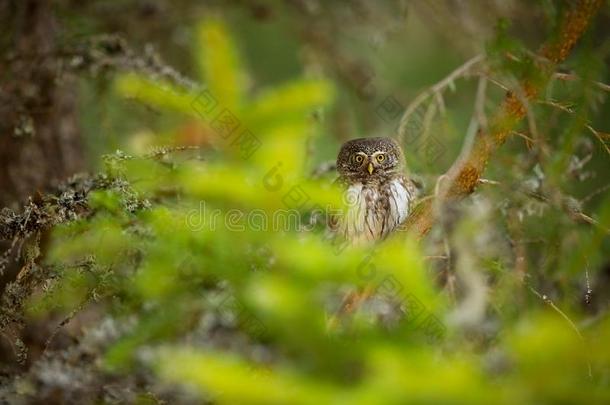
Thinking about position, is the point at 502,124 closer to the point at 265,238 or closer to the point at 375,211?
the point at 265,238

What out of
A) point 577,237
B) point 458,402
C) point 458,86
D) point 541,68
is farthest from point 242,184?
point 458,86

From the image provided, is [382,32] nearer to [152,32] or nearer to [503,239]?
[152,32]

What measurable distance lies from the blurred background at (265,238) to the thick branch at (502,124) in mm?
61

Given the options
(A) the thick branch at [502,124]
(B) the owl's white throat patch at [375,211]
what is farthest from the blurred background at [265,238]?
(B) the owl's white throat patch at [375,211]

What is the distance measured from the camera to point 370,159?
4.12m

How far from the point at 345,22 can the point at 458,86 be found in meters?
1.46

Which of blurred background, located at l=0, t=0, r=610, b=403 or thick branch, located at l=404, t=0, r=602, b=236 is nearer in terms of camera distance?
blurred background, located at l=0, t=0, r=610, b=403

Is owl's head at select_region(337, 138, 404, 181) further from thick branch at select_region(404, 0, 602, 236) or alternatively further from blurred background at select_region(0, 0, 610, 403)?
thick branch at select_region(404, 0, 602, 236)

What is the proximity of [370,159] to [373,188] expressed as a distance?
19 cm

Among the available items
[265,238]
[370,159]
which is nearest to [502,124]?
→ [265,238]

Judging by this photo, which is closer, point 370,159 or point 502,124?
point 502,124

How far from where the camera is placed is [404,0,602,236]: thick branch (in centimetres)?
261

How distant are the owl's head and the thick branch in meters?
1.32

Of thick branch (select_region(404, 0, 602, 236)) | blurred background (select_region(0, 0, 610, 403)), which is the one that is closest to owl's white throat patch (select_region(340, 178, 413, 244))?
blurred background (select_region(0, 0, 610, 403))
